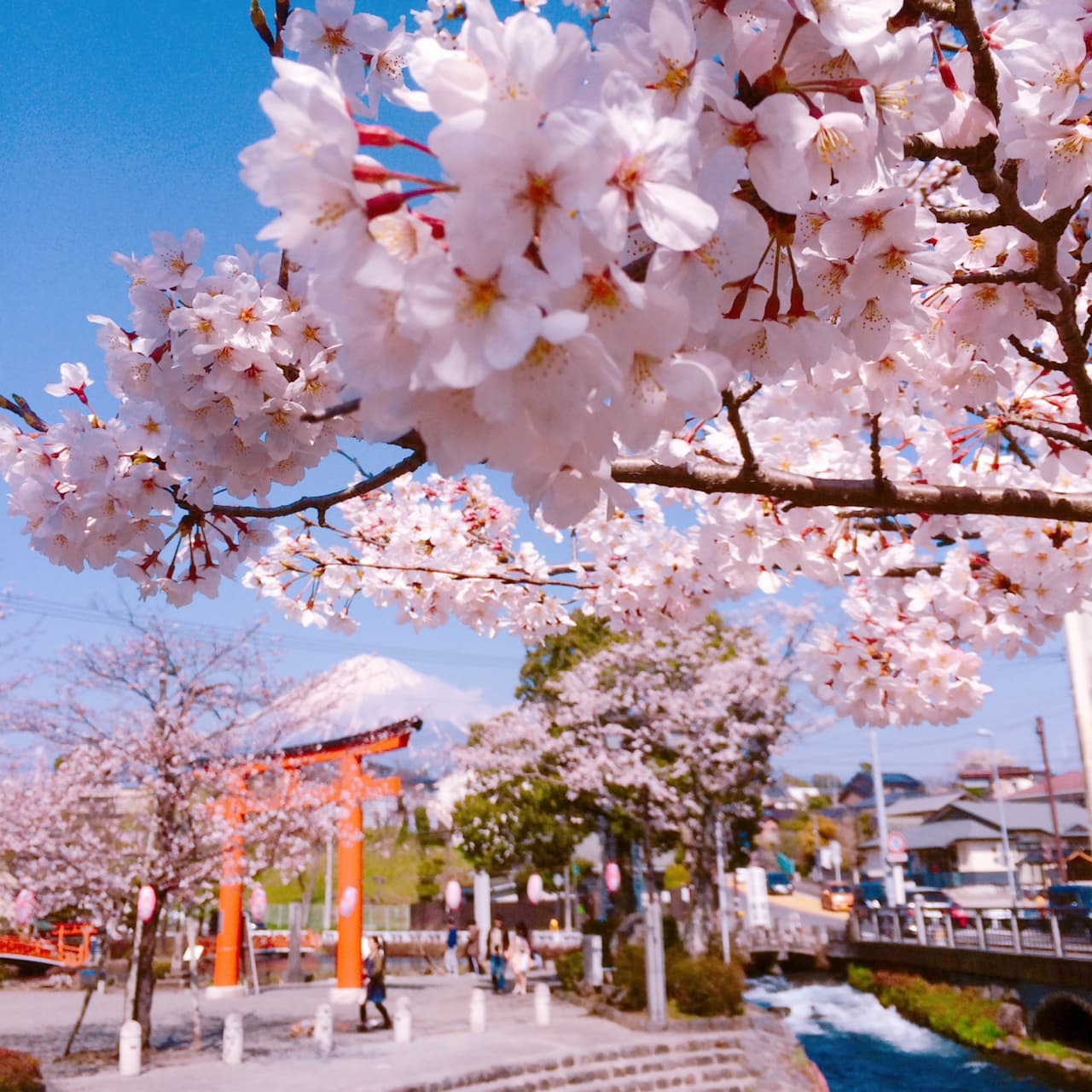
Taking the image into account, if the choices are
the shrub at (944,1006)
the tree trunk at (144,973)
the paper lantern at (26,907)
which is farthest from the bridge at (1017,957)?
the paper lantern at (26,907)

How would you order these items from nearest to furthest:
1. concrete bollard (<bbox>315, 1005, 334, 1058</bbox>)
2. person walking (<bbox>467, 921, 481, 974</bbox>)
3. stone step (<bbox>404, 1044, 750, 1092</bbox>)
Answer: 1. stone step (<bbox>404, 1044, 750, 1092</bbox>)
2. concrete bollard (<bbox>315, 1005, 334, 1058</bbox>)
3. person walking (<bbox>467, 921, 481, 974</bbox>)

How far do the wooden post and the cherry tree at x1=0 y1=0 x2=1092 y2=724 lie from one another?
15.9 metres

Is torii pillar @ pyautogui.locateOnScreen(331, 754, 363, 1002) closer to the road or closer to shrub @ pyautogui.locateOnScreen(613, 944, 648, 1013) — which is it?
shrub @ pyautogui.locateOnScreen(613, 944, 648, 1013)

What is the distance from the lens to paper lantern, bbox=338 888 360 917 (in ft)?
60.8

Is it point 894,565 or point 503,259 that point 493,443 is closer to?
point 503,259

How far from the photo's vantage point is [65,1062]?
12.6 m

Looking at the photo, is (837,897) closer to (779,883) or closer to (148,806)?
(779,883)

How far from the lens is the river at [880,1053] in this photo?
15.8 metres

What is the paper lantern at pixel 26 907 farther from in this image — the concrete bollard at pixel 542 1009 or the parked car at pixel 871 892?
the parked car at pixel 871 892

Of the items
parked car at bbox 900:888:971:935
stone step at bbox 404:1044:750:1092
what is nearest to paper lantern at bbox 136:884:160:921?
stone step at bbox 404:1044:750:1092

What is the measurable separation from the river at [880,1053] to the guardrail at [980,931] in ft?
5.87

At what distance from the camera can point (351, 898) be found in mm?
18562

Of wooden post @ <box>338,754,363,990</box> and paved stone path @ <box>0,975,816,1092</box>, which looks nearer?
Result: paved stone path @ <box>0,975,816,1092</box>

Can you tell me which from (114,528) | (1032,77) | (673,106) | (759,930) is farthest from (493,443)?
(759,930)
